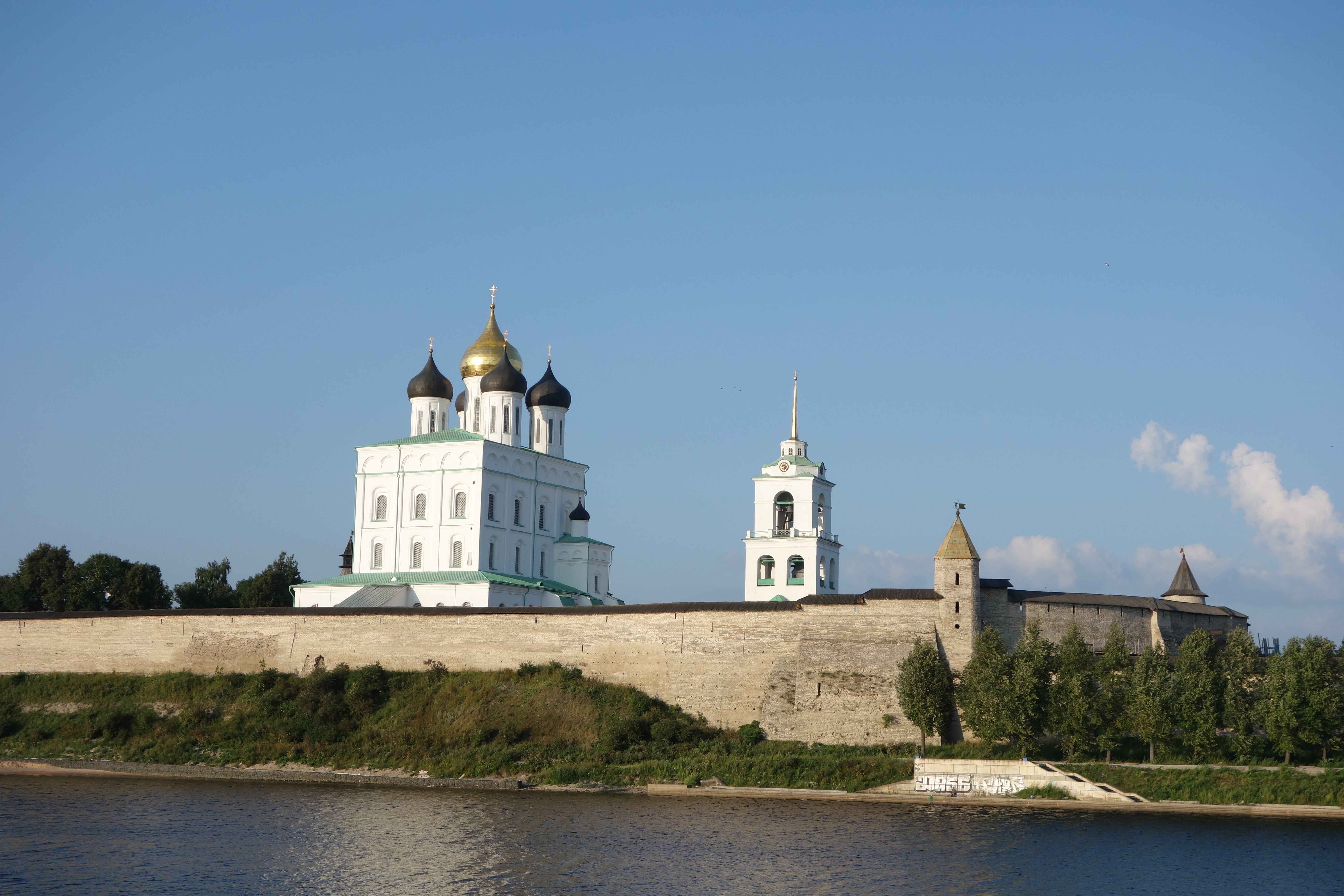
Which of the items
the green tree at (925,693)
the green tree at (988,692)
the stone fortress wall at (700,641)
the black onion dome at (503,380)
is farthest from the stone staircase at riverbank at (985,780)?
the black onion dome at (503,380)

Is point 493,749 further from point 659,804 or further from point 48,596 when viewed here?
point 48,596

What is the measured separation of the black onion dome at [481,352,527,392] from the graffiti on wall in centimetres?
2086

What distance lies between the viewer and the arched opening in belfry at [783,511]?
42.7 meters

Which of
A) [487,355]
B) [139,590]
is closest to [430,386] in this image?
[487,355]

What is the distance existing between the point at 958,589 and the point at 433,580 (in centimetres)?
1613

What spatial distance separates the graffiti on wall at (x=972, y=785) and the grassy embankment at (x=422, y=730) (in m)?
0.47

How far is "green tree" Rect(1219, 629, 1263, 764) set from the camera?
28.9 meters

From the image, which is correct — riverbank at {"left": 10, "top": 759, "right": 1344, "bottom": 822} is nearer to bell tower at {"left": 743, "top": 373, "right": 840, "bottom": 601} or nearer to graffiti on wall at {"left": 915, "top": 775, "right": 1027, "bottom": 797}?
graffiti on wall at {"left": 915, "top": 775, "right": 1027, "bottom": 797}

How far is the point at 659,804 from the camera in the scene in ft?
93.5

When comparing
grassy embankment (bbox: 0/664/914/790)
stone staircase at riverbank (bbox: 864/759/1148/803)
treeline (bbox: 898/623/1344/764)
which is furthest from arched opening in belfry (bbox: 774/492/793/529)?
stone staircase at riverbank (bbox: 864/759/1148/803)

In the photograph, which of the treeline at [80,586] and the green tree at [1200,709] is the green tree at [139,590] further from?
the green tree at [1200,709]

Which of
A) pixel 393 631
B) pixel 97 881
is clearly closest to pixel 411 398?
pixel 393 631

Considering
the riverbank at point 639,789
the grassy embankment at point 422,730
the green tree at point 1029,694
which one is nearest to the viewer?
the riverbank at point 639,789

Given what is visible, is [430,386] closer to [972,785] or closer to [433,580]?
[433,580]
